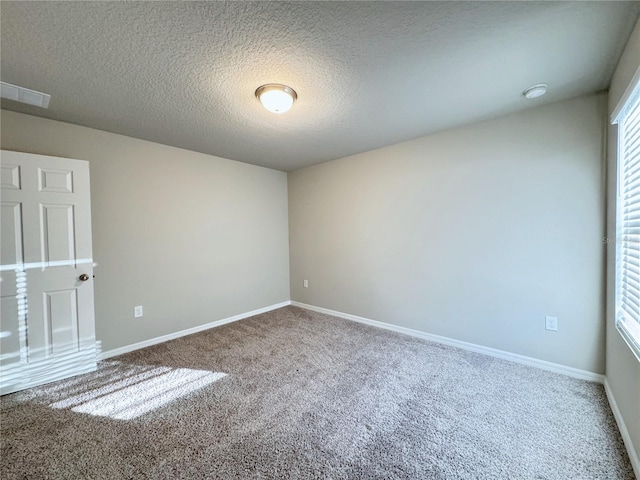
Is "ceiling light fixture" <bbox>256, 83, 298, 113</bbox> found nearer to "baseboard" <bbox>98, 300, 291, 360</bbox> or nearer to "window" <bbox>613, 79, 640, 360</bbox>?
"window" <bbox>613, 79, 640, 360</bbox>

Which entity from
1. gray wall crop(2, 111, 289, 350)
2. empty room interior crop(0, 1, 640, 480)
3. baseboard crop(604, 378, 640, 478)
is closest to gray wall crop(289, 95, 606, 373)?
empty room interior crop(0, 1, 640, 480)

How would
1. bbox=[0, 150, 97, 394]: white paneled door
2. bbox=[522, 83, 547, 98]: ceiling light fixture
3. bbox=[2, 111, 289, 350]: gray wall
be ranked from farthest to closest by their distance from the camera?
bbox=[2, 111, 289, 350]: gray wall
bbox=[0, 150, 97, 394]: white paneled door
bbox=[522, 83, 547, 98]: ceiling light fixture

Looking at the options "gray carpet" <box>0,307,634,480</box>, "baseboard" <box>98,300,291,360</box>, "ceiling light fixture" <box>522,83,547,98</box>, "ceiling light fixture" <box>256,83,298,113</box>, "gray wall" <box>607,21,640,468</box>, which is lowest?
"gray carpet" <box>0,307,634,480</box>

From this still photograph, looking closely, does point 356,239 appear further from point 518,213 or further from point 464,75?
point 464,75

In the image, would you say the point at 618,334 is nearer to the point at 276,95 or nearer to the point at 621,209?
the point at 621,209

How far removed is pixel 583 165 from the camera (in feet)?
6.97

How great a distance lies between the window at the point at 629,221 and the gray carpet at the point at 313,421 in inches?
27.1

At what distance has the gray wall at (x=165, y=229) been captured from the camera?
8.53 feet

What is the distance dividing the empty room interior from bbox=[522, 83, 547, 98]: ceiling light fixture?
0.02 meters

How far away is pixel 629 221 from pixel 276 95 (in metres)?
2.57

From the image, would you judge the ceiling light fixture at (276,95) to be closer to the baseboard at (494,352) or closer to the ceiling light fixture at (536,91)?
the ceiling light fixture at (536,91)

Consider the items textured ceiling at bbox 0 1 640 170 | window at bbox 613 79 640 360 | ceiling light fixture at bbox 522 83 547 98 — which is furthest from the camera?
ceiling light fixture at bbox 522 83 547 98

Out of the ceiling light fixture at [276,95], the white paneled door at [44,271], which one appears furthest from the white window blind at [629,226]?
the white paneled door at [44,271]

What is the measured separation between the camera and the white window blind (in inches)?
59.9
